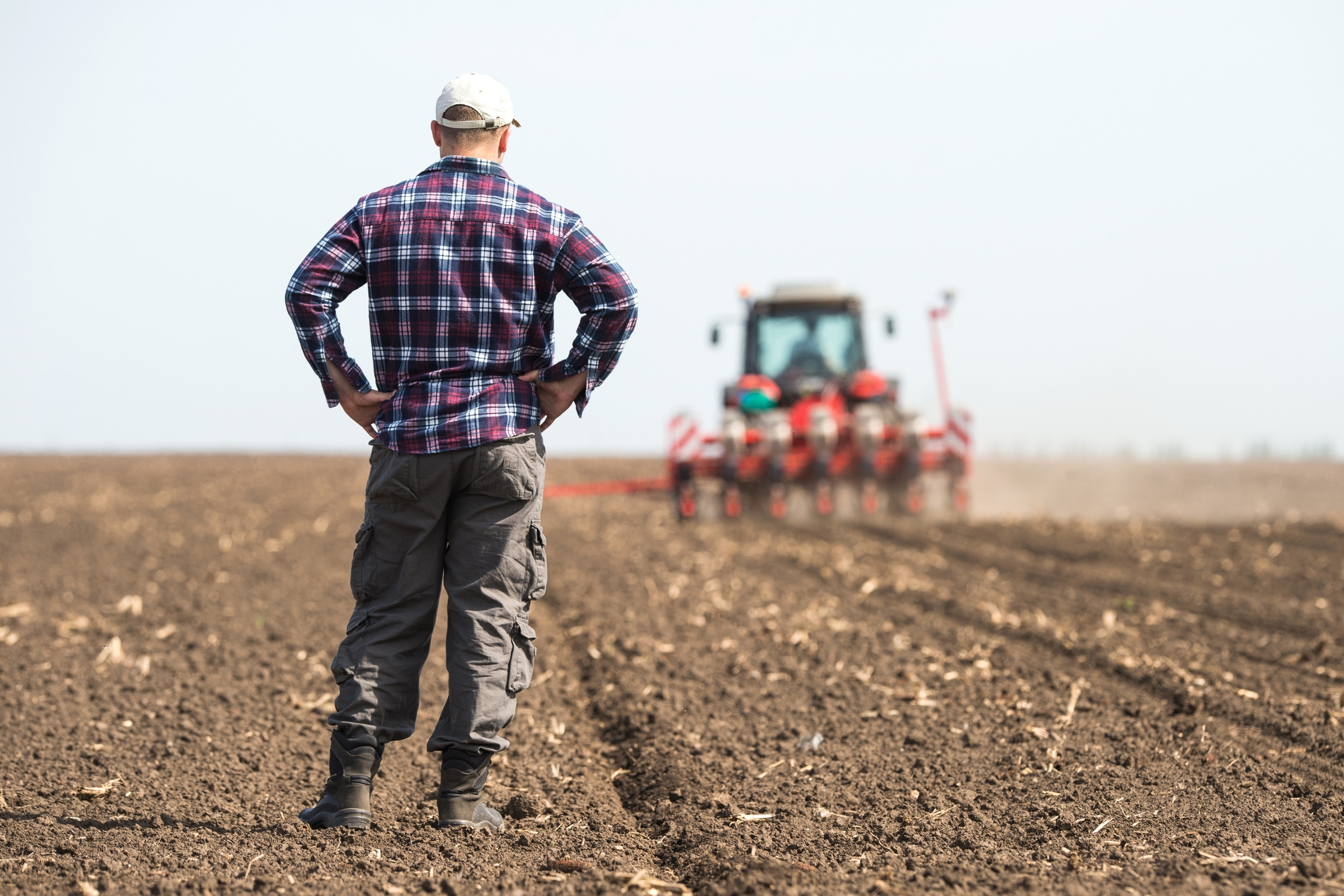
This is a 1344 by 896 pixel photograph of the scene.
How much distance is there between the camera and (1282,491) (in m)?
22.4

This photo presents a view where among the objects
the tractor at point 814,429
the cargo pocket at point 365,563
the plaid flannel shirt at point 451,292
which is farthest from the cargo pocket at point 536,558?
the tractor at point 814,429

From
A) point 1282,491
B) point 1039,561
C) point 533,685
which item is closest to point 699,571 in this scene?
point 1039,561

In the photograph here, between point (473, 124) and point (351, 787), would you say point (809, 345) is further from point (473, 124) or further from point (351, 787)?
point (351, 787)

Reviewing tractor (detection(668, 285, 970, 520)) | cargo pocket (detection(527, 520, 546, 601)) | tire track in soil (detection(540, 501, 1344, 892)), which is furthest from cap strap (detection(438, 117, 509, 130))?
tractor (detection(668, 285, 970, 520))

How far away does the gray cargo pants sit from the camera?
3.07 m

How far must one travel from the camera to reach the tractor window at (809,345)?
1589cm

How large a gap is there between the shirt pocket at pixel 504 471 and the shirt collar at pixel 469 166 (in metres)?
0.69

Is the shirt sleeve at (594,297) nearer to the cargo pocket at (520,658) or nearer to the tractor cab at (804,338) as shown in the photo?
the cargo pocket at (520,658)

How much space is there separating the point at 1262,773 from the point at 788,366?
40.7 feet

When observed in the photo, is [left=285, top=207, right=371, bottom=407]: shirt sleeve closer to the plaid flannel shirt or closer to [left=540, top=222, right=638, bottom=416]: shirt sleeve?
the plaid flannel shirt

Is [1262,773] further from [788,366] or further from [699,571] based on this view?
[788,366]

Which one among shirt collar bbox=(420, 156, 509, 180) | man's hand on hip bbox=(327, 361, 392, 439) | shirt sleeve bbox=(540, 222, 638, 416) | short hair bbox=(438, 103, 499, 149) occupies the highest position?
short hair bbox=(438, 103, 499, 149)

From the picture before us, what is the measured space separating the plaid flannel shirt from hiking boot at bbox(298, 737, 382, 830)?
793 mm

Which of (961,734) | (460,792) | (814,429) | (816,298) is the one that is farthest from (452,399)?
(816,298)
